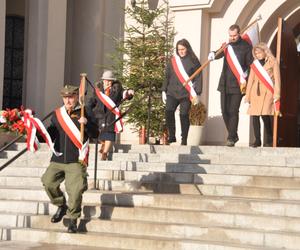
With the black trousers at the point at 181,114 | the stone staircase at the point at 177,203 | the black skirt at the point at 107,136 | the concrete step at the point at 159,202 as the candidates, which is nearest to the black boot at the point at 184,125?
the black trousers at the point at 181,114

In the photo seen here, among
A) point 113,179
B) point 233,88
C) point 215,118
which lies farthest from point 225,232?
point 215,118

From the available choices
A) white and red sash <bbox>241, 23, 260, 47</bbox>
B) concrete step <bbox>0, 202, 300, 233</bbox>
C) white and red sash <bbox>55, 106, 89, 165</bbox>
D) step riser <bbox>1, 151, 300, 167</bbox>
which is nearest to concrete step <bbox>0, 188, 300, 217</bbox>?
concrete step <bbox>0, 202, 300, 233</bbox>

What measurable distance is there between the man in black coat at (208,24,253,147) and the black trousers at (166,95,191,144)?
63cm

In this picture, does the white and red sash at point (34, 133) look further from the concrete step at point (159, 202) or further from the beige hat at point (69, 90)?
the concrete step at point (159, 202)

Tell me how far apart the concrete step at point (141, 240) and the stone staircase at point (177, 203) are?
12mm

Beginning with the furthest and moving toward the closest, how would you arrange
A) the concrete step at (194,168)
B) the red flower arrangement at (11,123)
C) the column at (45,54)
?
the column at (45,54), the red flower arrangement at (11,123), the concrete step at (194,168)

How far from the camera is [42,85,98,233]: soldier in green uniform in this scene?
900 centimetres

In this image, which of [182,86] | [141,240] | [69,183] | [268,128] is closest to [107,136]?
[182,86]

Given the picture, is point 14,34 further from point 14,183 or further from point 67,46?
point 14,183

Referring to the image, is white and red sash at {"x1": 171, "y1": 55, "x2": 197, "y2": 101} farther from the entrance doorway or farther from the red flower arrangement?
the entrance doorway

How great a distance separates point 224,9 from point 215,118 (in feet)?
7.55

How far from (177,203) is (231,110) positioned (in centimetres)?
296

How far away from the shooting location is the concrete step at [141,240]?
822cm

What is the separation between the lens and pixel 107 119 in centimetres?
1227
